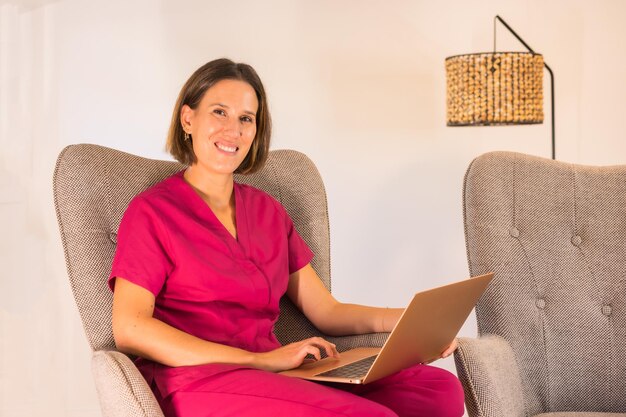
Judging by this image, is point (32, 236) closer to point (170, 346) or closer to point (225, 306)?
point (225, 306)

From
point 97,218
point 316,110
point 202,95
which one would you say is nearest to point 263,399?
point 97,218

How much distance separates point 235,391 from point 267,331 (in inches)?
14.9

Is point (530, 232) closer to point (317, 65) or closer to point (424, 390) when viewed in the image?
point (424, 390)

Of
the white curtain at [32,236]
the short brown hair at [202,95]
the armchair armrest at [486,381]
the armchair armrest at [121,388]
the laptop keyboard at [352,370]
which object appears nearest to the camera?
the armchair armrest at [121,388]

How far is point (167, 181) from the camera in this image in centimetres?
199

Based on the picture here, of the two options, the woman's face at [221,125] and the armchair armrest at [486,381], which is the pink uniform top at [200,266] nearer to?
the woman's face at [221,125]

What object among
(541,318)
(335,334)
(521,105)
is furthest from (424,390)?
(521,105)

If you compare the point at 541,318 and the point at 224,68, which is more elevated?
the point at 224,68

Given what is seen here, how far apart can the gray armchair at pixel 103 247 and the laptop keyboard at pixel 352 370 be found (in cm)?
27

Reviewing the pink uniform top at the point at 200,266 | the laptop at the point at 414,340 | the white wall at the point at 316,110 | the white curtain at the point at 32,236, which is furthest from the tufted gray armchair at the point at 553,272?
the white curtain at the point at 32,236

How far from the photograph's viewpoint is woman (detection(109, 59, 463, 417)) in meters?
1.64

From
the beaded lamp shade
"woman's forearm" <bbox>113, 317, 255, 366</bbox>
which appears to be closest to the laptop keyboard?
"woman's forearm" <bbox>113, 317, 255, 366</bbox>

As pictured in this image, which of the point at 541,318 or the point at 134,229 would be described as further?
the point at 541,318

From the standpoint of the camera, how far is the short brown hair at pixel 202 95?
80.0 inches
